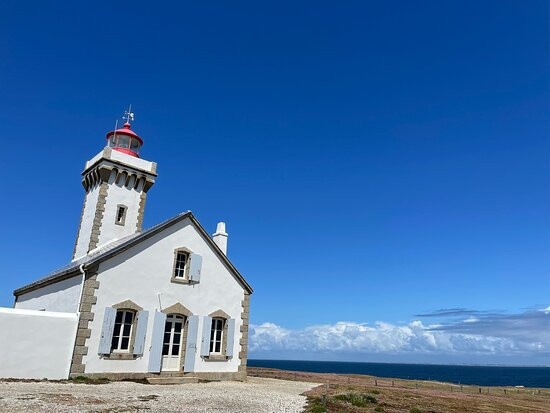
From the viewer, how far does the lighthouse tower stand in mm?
21859

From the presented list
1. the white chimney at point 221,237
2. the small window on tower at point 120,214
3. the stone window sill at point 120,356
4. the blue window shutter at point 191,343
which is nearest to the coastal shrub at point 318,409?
the blue window shutter at point 191,343

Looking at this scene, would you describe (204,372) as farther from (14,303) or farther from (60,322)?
(14,303)

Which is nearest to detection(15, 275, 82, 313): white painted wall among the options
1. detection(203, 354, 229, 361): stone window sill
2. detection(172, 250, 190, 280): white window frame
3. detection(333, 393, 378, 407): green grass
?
detection(172, 250, 190, 280): white window frame

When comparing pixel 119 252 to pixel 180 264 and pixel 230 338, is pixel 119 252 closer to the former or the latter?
pixel 180 264

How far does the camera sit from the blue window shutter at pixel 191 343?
17938mm

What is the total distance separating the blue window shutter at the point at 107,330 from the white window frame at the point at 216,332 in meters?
4.84

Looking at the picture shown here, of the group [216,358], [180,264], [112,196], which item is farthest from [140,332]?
[112,196]

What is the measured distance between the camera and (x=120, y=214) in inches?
894

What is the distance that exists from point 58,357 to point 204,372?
6187mm

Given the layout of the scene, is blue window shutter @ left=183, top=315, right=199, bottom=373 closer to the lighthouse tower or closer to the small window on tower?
→ the lighthouse tower

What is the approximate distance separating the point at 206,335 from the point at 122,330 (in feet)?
12.5

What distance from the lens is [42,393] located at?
11.2m

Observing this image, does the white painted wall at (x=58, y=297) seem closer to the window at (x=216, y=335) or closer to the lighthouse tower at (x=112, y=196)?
the lighthouse tower at (x=112, y=196)

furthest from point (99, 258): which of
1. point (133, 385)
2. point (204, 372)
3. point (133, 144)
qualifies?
point (133, 144)
